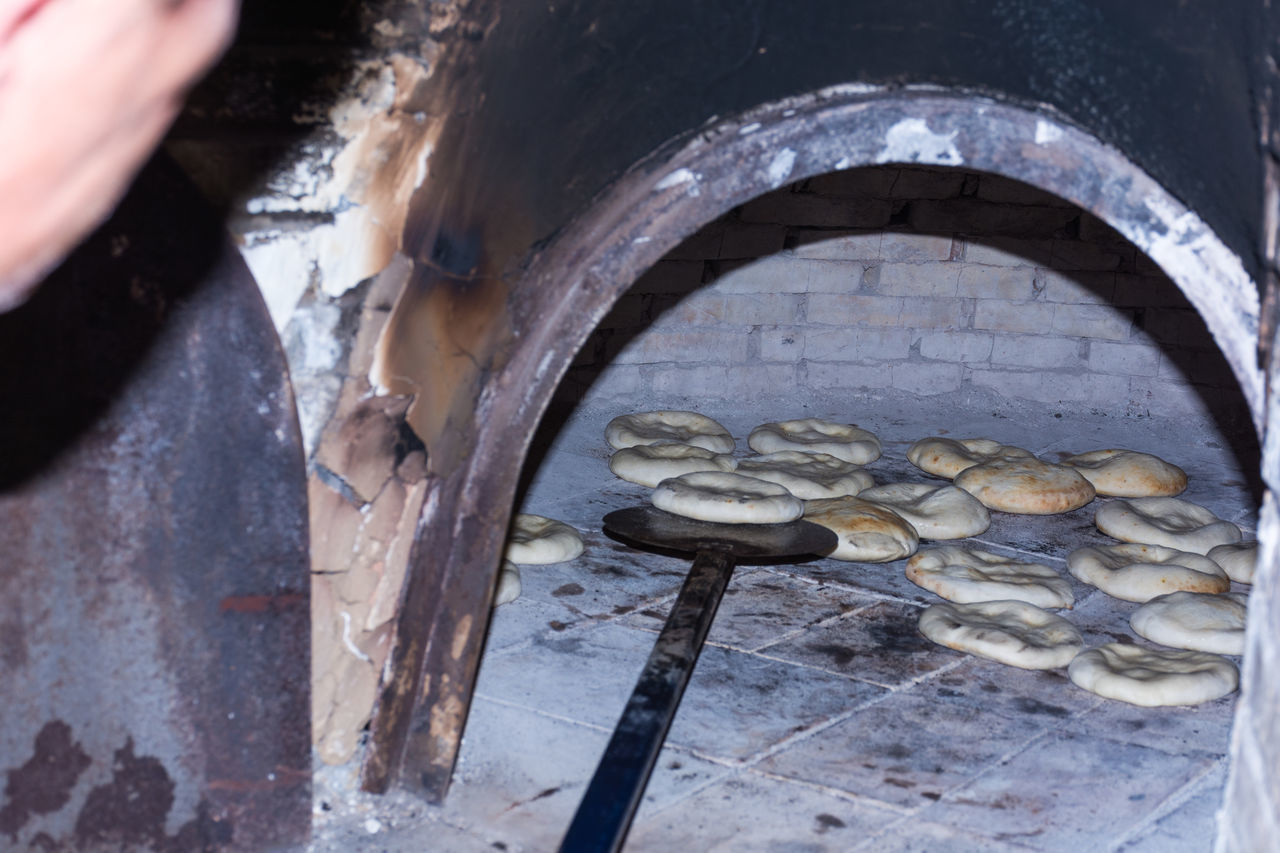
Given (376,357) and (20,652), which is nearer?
(20,652)

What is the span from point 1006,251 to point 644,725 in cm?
322

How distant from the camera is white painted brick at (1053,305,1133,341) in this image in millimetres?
4605

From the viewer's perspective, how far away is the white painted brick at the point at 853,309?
4.58 meters

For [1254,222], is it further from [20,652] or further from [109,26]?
[20,652]

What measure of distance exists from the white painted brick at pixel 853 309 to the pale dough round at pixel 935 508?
42.9 inches

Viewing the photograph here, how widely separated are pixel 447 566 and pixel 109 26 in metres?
1.32

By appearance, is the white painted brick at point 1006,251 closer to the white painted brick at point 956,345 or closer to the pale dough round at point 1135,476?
the white painted brick at point 956,345

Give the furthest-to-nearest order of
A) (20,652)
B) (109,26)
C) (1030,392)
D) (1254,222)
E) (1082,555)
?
(1030,392), (1082,555), (20,652), (1254,222), (109,26)

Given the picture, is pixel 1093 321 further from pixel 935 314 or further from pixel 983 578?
pixel 983 578

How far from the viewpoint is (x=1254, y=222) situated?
57.4 inches

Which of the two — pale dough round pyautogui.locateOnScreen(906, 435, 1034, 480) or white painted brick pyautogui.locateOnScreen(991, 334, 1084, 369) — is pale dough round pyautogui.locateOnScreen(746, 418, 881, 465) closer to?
pale dough round pyautogui.locateOnScreen(906, 435, 1034, 480)

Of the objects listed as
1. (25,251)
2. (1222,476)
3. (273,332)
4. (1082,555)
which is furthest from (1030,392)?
(25,251)

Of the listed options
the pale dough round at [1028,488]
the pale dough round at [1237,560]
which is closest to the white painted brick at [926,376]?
the pale dough round at [1028,488]

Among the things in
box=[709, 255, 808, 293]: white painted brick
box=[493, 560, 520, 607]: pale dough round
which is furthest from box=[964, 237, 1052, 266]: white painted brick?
box=[493, 560, 520, 607]: pale dough round
